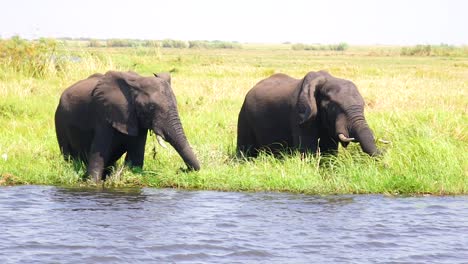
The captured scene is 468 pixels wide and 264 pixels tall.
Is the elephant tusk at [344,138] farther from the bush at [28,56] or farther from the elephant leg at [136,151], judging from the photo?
the bush at [28,56]

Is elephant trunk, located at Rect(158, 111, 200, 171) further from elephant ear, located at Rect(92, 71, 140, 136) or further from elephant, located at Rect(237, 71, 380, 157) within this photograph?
elephant, located at Rect(237, 71, 380, 157)

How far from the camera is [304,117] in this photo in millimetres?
14664

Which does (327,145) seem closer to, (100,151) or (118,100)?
(118,100)

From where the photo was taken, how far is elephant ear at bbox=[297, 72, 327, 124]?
14.6 meters

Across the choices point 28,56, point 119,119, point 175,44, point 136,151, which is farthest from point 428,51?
point 119,119

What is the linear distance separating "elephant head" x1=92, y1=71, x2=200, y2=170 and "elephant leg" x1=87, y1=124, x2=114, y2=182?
7.7 inches

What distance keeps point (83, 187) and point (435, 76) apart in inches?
815

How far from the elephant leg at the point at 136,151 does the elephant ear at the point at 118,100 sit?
389 millimetres

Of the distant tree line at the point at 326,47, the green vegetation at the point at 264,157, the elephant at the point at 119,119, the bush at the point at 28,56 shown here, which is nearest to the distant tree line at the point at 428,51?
the distant tree line at the point at 326,47

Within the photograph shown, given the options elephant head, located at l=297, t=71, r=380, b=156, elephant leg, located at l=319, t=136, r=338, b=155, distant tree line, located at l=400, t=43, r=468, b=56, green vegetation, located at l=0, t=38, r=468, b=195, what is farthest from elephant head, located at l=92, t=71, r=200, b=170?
distant tree line, located at l=400, t=43, r=468, b=56

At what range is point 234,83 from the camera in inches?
1029

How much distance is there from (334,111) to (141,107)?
2904 millimetres

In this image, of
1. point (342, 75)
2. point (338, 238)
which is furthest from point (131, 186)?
point (342, 75)

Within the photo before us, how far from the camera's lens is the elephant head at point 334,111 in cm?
1427
